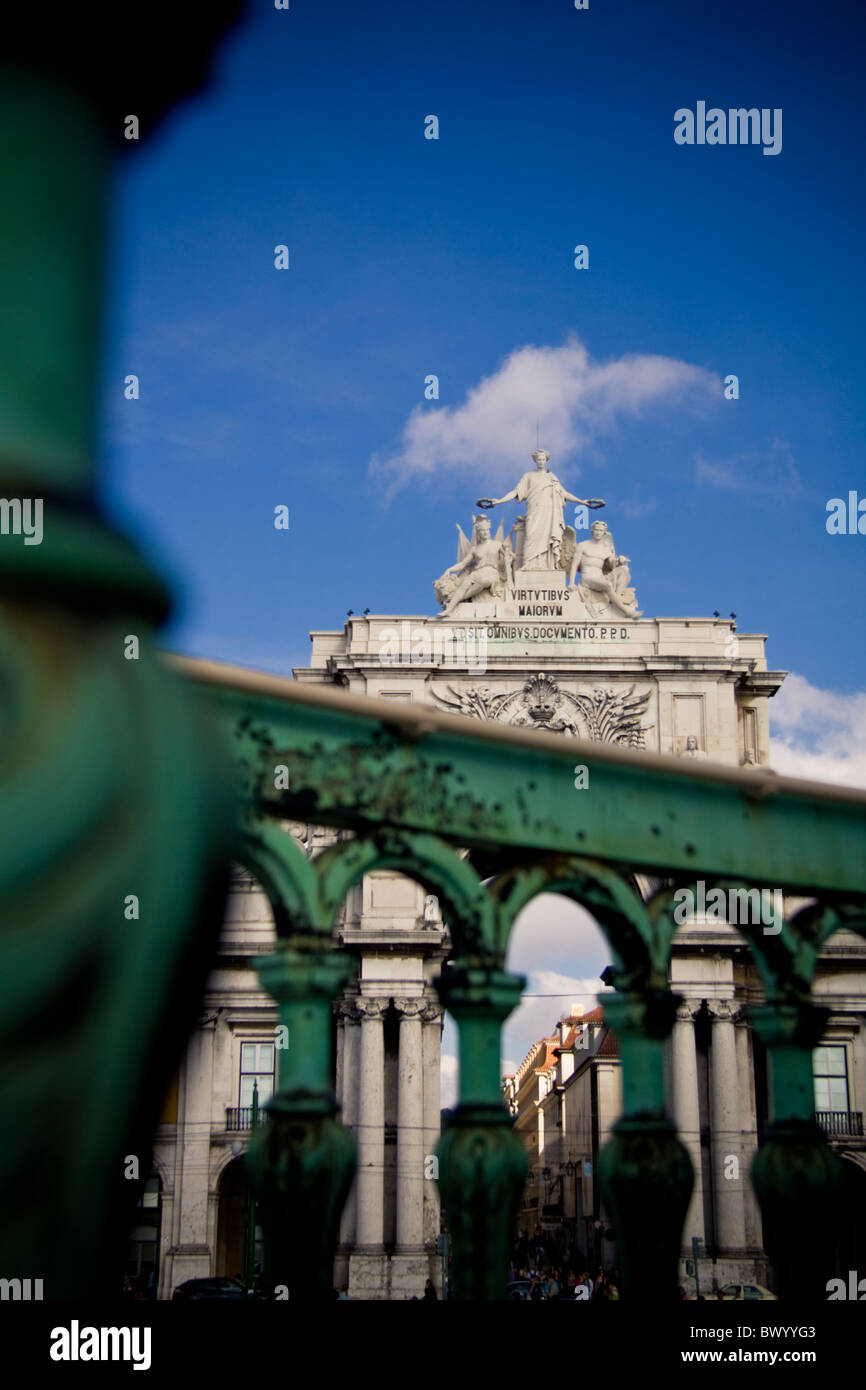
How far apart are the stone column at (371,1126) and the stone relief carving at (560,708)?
709cm

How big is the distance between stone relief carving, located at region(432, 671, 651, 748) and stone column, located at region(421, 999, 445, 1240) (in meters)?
6.76

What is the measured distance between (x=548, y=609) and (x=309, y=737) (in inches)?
1219

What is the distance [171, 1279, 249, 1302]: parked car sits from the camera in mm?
23266

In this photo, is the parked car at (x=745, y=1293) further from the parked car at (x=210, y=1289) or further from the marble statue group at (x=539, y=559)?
the marble statue group at (x=539, y=559)

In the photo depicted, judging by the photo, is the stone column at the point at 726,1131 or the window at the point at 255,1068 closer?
the stone column at the point at 726,1131

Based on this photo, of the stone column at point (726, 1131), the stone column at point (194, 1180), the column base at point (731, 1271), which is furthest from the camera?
the stone column at point (726, 1131)

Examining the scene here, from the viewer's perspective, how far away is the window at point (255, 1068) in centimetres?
3344

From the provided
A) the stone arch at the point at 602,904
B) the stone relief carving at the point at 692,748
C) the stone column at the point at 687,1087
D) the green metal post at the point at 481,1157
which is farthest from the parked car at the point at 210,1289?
the green metal post at the point at 481,1157

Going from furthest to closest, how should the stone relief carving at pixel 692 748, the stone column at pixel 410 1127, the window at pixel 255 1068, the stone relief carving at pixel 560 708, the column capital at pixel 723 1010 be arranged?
1. the stone relief carving at pixel 560 708
2. the stone relief carving at pixel 692 748
3. the column capital at pixel 723 1010
4. the window at pixel 255 1068
5. the stone column at pixel 410 1127

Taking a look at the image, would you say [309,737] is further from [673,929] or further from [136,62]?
[136,62]

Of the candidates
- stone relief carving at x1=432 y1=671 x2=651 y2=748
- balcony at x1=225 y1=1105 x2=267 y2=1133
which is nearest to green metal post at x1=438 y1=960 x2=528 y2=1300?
balcony at x1=225 y1=1105 x2=267 y2=1133

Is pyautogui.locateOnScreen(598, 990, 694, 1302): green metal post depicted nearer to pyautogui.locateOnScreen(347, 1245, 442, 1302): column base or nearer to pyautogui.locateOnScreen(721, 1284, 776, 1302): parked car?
pyautogui.locateOnScreen(721, 1284, 776, 1302): parked car

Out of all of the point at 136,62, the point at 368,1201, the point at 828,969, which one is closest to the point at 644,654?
the point at 828,969

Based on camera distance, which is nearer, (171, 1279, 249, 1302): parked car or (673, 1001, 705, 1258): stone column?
(171, 1279, 249, 1302): parked car
